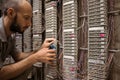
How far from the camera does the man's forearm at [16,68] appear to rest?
1697 mm

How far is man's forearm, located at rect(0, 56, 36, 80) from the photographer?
1.70 meters

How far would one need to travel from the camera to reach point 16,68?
171 cm

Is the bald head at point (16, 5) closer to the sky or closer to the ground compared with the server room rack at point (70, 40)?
closer to the sky

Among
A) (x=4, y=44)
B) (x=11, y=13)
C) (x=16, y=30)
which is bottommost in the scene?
(x=4, y=44)

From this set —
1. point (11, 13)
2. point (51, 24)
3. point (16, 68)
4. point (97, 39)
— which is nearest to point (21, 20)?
point (11, 13)

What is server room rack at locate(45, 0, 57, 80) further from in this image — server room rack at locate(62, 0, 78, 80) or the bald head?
the bald head

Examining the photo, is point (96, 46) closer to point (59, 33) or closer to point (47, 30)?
point (59, 33)

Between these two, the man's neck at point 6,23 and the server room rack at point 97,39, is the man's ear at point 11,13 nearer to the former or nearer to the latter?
the man's neck at point 6,23

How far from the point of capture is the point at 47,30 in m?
2.85

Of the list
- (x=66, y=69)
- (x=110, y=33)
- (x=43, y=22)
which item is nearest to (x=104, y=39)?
(x=110, y=33)

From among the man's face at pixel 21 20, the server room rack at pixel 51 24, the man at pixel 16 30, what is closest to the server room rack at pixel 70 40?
the server room rack at pixel 51 24

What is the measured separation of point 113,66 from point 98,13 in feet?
1.41

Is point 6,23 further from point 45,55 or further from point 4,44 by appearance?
point 45,55

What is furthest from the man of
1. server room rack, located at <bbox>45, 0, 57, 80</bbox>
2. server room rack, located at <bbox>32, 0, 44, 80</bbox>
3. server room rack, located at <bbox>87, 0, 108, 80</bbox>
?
server room rack, located at <bbox>32, 0, 44, 80</bbox>
